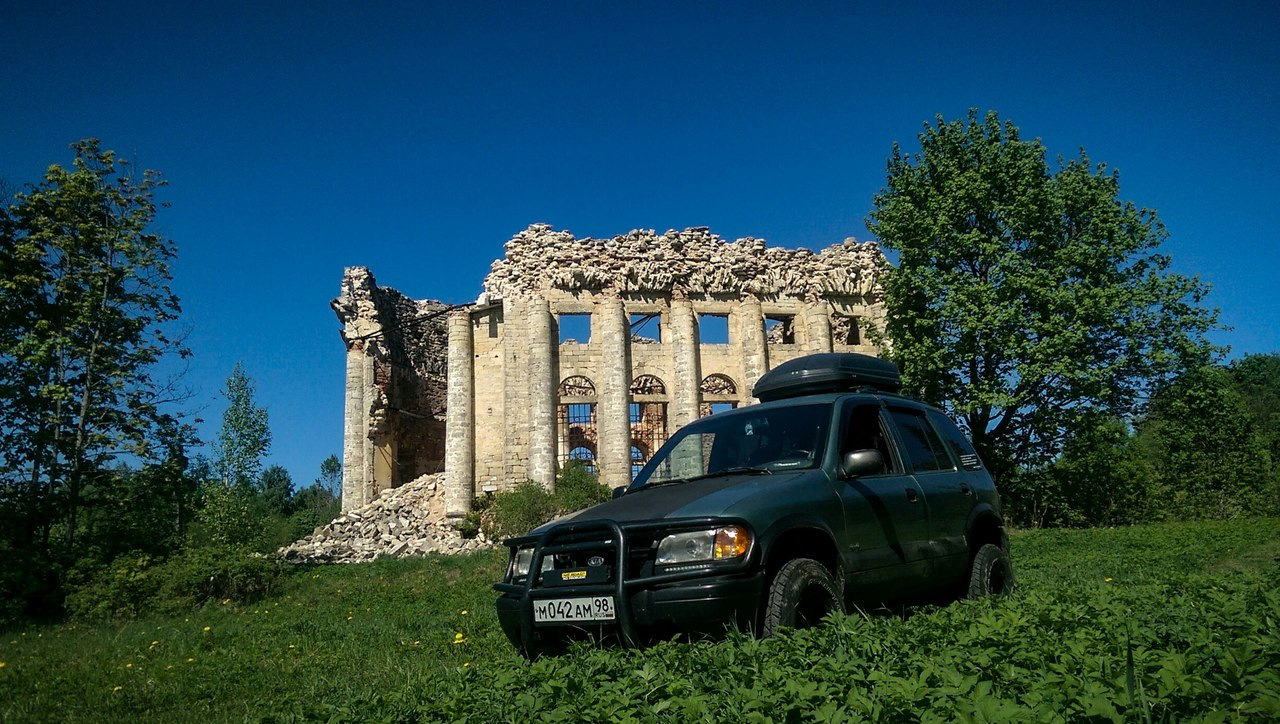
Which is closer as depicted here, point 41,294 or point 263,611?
point 263,611

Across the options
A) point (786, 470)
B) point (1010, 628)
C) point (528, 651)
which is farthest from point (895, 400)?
point (528, 651)

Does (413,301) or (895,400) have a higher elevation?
(413,301)

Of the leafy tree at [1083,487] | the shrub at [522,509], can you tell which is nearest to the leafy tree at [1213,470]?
the leafy tree at [1083,487]

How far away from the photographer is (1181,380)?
72.7 ft

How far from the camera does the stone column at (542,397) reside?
27.6 meters

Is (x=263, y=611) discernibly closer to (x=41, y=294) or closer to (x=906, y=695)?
(x=41, y=294)

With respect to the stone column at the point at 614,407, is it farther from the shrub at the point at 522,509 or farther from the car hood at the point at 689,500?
the car hood at the point at 689,500

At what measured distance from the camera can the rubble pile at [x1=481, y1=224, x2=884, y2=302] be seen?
30.1 metres

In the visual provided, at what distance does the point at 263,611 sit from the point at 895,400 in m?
10.6

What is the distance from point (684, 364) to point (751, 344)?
290cm

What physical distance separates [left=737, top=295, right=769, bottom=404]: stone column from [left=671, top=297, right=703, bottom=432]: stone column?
1843 mm

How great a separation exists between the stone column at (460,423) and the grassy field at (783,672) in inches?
765

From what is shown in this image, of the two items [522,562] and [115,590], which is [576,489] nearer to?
[115,590]

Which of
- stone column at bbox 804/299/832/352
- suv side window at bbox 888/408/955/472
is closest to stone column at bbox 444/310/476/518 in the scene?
stone column at bbox 804/299/832/352
